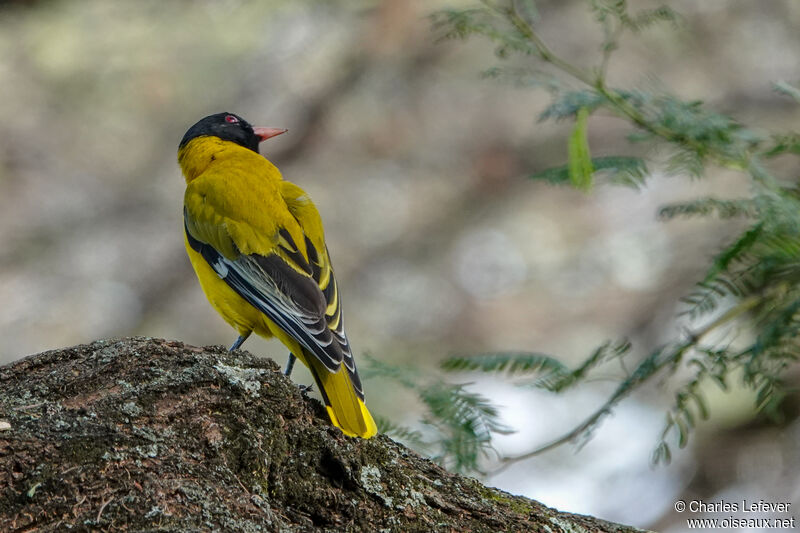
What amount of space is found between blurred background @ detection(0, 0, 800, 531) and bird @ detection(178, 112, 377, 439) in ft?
9.56

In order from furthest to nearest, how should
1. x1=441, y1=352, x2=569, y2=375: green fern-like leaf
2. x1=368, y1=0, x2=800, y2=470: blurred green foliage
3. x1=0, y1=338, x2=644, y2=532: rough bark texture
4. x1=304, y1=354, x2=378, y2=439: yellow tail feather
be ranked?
x1=441, y1=352, x2=569, y2=375: green fern-like leaf < x1=368, y1=0, x2=800, y2=470: blurred green foliage < x1=304, y1=354, x2=378, y2=439: yellow tail feather < x1=0, y1=338, x2=644, y2=532: rough bark texture

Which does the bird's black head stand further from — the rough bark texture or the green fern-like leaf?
the rough bark texture

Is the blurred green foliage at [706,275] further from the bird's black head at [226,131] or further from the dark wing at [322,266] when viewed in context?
the bird's black head at [226,131]

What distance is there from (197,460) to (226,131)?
3.79 meters

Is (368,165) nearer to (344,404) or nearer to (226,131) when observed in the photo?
(226,131)

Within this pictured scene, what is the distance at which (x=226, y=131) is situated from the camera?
5957 millimetres

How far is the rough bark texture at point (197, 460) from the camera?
2.24 meters

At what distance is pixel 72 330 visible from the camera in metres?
8.30

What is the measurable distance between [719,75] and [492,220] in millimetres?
2223

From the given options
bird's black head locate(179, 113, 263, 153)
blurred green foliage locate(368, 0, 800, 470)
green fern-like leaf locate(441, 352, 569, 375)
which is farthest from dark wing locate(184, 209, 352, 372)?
bird's black head locate(179, 113, 263, 153)

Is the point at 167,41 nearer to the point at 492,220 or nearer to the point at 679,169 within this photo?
the point at 492,220

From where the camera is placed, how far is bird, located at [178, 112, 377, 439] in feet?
12.3
